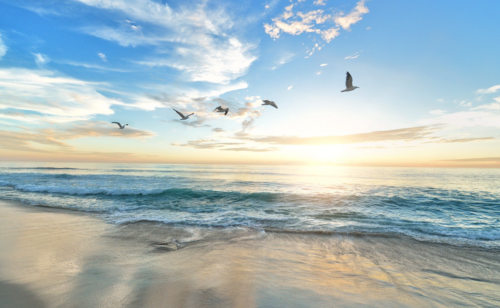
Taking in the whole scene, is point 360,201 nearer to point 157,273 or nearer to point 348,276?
point 348,276

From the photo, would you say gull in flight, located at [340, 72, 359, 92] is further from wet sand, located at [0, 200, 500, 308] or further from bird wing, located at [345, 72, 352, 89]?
wet sand, located at [0, 200, 500, 308]

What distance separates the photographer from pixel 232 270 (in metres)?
4.96

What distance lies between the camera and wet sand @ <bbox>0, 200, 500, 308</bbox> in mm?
3840

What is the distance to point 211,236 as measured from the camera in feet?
24.7

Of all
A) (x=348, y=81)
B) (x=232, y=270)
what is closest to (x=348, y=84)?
(x=348, y=81)

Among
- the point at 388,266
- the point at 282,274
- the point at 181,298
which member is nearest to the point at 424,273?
the point at 388,266

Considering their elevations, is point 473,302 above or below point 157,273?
below

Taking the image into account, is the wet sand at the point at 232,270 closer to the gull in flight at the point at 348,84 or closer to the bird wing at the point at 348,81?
the gull in flight at the point at 348,84

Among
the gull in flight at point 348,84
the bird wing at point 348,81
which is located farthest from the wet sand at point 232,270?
the bird wing at point 348,81

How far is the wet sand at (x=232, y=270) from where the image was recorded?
3.84m

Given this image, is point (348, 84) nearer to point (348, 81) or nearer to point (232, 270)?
point (348, 81)

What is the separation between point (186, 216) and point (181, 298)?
7496mm

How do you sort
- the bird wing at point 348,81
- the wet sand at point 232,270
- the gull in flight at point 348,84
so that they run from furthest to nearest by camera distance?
1. the gull in flight at point 348,84
2. the bird wing at point 348,81
3. the wet sand at point 232,270

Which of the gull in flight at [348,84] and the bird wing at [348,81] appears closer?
the bird wing at [348,81]
